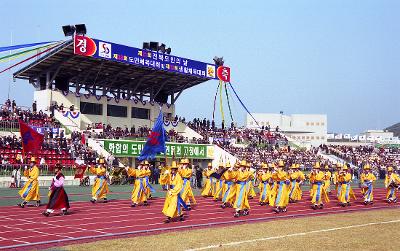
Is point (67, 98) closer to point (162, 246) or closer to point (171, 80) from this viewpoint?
point (171, 80)

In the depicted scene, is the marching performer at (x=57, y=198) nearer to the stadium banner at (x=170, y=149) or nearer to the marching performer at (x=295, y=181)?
the marching performer at (x=295, y=181)

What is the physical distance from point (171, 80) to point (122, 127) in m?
7.76

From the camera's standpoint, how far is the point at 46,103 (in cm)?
4200

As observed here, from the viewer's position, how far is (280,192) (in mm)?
18797

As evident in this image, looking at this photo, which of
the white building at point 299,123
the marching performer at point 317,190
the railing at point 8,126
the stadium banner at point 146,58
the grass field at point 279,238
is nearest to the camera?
the grass field at point 279,238

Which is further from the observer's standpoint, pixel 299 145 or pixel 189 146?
pixel 299 145

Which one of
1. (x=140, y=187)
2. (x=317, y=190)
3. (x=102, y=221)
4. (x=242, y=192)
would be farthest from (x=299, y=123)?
(x=102, y=221)

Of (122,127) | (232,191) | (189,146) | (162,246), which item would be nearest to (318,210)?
(232,191)

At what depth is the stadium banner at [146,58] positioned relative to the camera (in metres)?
39.8

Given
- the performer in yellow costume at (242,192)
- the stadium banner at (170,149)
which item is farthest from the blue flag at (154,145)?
the stadium banner at (170,149)

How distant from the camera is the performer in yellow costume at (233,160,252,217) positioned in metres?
17.0

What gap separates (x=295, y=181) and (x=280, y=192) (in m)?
4.42

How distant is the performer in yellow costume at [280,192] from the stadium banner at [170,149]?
1515 centimetres

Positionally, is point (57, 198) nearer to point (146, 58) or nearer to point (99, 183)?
point (99, 183)
